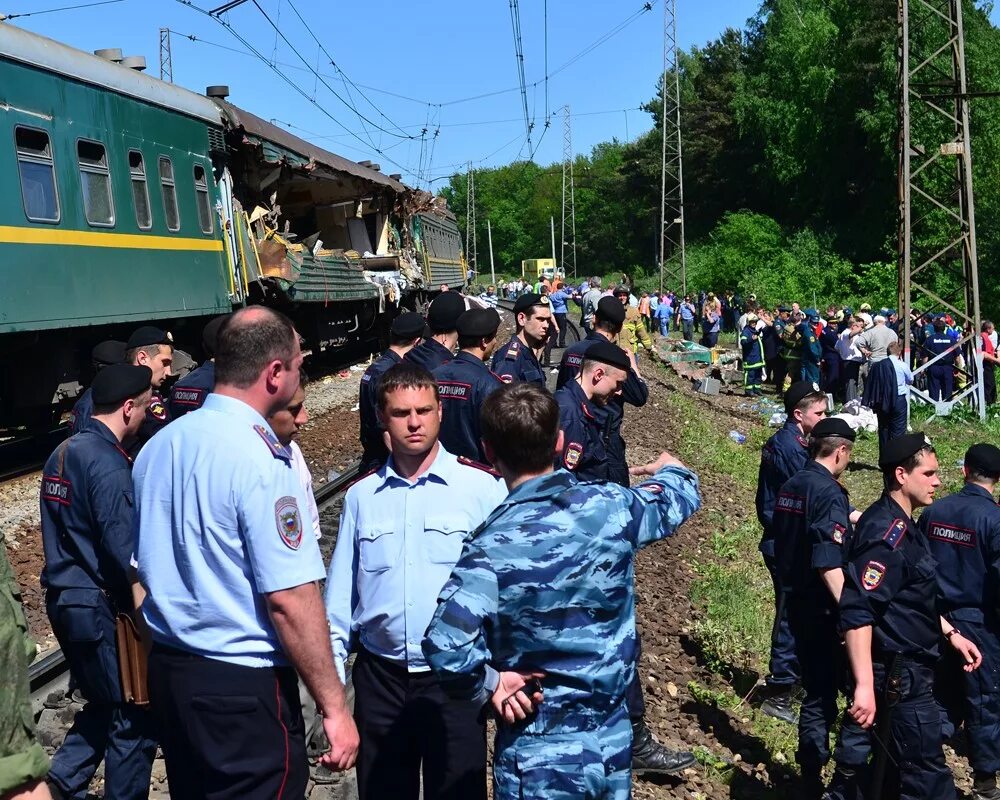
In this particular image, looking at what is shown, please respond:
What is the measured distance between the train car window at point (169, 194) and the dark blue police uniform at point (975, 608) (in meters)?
10.4

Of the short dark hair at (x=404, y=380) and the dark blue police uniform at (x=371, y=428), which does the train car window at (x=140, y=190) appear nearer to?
the dark blue police uniform at (x=371, y=428)

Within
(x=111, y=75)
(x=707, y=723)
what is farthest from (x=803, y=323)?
(x=707, y=723)

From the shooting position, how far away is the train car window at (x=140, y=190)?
12.5m

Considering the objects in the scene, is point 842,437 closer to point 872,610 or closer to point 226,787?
point 872,610

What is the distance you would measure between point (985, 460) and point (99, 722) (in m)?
4.25

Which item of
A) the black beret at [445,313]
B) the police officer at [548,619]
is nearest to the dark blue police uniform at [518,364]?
the black beret at [445,313]

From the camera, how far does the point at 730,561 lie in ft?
32.0

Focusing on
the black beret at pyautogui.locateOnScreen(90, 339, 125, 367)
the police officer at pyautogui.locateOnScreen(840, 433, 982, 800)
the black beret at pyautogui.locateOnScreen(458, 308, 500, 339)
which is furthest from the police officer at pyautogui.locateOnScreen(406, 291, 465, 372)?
the police officer at pyautogui.locateOnScreen(840, 433, 982, 800)

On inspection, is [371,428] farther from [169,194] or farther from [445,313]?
[169,194]

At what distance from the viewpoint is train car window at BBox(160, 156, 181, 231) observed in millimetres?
13266

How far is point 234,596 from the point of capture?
3.06m

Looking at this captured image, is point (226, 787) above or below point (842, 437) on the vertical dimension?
below

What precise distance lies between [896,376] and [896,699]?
28.1 ft

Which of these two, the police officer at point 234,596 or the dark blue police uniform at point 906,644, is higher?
the police officer at point 234,596
